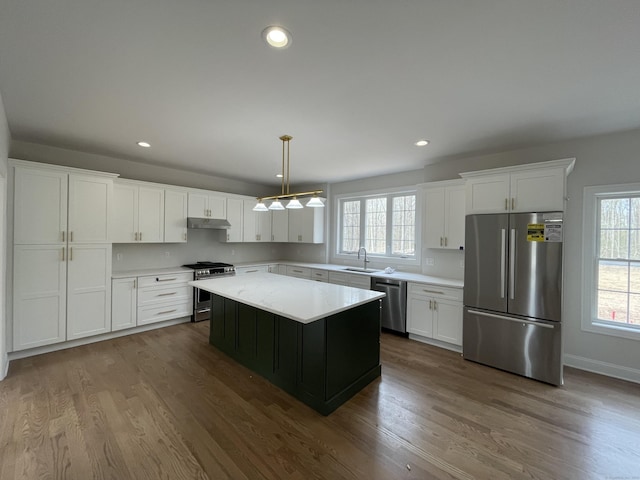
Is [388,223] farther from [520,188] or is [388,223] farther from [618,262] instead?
[618,262]

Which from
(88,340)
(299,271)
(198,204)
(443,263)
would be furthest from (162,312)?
(443,263)

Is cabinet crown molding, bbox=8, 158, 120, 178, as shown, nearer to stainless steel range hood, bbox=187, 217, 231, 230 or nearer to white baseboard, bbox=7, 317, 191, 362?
stainless steel range hood, bbox=187, 217, 231, 230

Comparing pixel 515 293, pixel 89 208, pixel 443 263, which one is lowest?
pixel 515 293

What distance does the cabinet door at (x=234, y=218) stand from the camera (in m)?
5.41

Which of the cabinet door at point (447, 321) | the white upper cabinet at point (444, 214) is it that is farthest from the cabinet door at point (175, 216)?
the cabinet door at point (447, 321)

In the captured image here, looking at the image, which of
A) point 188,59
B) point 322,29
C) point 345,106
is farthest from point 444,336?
point 188,59

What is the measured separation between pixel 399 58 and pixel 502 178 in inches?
86.1

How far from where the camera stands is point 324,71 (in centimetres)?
190

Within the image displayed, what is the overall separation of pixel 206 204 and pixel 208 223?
0.39m

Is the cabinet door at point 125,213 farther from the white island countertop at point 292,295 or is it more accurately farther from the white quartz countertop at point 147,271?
the white island countertop at point 292,295

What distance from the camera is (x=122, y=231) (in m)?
4.11

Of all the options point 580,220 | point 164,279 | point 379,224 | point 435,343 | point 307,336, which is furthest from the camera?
point 379,224

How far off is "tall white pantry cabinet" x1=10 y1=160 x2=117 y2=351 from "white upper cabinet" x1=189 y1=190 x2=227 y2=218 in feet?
4.13

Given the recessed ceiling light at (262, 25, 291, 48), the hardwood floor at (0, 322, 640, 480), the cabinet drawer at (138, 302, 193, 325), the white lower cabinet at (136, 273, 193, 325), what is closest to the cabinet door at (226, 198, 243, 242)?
the white lower cabinet at (136, 273, 193, 325)
